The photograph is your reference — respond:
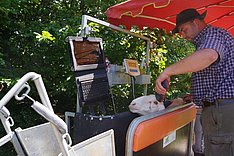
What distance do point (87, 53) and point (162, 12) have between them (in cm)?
103

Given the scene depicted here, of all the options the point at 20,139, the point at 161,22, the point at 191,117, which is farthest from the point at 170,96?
the point at 20,139

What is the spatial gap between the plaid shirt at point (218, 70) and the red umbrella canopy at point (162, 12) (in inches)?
24.5

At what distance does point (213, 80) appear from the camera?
7.90ft

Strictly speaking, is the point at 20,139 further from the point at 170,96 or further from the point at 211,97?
the point at 170,96

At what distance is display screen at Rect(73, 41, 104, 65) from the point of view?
2719 mm

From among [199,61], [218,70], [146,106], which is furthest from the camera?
[146,106]

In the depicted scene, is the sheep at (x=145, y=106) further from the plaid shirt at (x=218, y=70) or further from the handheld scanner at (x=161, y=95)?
the plaid shirt at (x=218, y=70)

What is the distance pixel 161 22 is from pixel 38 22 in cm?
184

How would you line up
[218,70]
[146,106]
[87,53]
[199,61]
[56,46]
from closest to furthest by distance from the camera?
[199,61]
[218,70]
[146,106]
[87,53]
[56,46]

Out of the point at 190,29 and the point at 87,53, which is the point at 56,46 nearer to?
the point at 87,53

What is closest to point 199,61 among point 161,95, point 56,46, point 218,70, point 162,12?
point 218,70

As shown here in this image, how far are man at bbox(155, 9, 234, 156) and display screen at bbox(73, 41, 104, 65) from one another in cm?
79

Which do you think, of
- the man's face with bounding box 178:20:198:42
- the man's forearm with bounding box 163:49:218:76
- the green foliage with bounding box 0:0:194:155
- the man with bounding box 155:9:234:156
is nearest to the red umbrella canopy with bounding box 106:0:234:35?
the man's face with bounding box 178:20:198:42

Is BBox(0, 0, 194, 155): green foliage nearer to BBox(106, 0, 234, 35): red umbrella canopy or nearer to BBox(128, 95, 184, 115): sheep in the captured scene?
BBox(106, 0, 234, 35): red umbrella canopy
